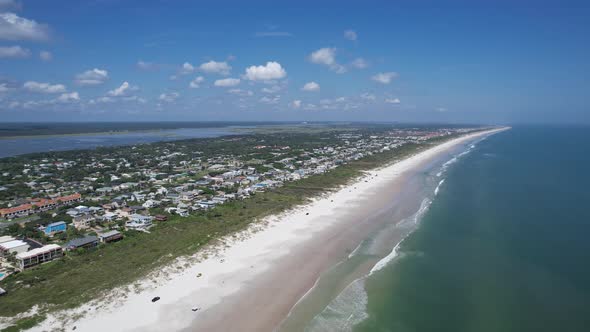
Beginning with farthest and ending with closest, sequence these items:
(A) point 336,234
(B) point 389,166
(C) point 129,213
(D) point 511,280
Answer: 1. (B) point 389,166
2. (C) point 129,213
3. (A) point 336,234
4. (D) point 511,280

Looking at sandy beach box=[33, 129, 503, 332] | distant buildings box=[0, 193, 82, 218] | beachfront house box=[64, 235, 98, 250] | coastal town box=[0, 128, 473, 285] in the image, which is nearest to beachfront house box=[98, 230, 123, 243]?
coastal town box=[0, 128, 473, 285]

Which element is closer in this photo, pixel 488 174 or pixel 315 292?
pixel 315 292

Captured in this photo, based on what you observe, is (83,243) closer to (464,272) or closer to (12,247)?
(12,247)

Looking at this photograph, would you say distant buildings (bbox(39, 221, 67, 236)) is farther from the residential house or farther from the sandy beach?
the sandy beach

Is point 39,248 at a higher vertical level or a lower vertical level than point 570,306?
higher

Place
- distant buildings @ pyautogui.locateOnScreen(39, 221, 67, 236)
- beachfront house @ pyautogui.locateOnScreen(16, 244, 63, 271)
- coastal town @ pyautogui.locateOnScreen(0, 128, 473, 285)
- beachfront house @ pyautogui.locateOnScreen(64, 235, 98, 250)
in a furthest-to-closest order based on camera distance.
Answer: distant buildings @ pyautogui.locateOnScreen(39, 221, 67, 236) → coastal town @ pyautogui.locateOnScreen(0, 128, 473, 285) → beachfront house @ pyautogui.locateOnScreen(64, 235, 98, 250) → beachfront house @ pyautogui.locateOnScreen(16, 244, 63, 271)

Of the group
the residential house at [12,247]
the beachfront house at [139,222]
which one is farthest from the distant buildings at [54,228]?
the beachfront house at [139,222]

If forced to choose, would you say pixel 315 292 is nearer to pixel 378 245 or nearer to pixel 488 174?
pixel 378 245

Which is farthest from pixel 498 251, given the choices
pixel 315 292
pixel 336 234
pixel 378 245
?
pixel 315 292
